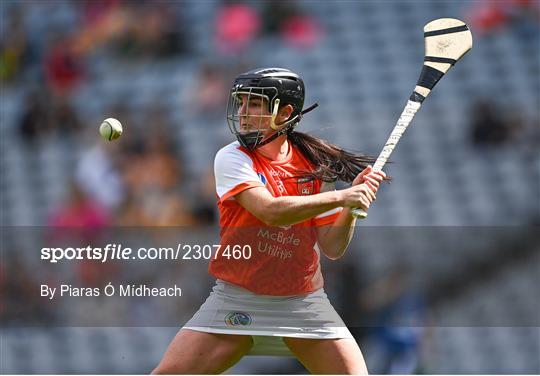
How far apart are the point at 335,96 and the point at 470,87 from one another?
1.27 metres

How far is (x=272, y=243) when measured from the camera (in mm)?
3498

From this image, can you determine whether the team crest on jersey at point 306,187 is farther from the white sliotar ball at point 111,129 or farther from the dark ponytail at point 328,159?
the white sliotar ball at point 111,129

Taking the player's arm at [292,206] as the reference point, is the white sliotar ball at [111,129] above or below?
below

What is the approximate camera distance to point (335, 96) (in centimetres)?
900

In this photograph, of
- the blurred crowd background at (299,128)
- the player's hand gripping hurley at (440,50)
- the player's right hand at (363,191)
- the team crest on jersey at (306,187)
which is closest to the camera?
the player's right hand at (363,191)

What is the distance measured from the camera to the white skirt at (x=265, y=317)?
3432 millimetres

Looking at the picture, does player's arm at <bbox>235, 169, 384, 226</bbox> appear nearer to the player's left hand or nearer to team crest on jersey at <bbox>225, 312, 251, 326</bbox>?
the player's left hand

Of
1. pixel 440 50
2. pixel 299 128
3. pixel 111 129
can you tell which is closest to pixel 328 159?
pixel 440 50

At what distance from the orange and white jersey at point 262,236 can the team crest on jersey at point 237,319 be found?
0.33 ft

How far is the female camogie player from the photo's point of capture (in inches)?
133

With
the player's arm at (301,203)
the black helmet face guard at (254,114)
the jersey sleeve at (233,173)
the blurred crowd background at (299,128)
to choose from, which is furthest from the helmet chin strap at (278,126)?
the blurred crowd background at (299,128)

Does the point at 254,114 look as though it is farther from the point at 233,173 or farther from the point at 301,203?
the point at 301,203

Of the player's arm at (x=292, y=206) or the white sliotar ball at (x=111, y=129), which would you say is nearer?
the player's arm at (x=292, y=206)

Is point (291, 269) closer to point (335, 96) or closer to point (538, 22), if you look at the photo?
point (335, 96)
